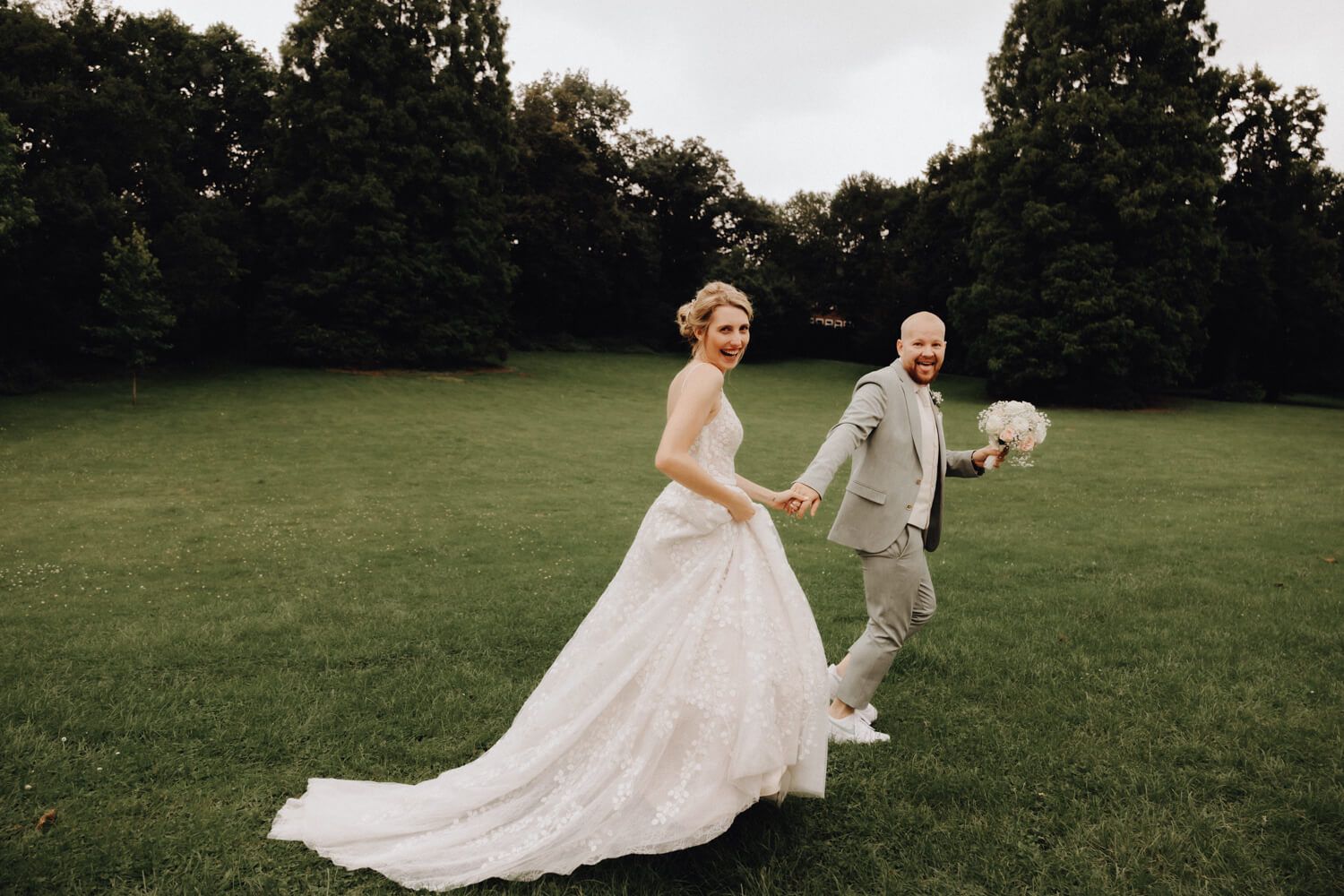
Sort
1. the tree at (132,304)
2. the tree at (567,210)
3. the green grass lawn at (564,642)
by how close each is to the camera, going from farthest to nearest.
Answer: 1. the tree at (567,210)
2. the tree at (132,304)
3. the green grass lawn at (564,642)

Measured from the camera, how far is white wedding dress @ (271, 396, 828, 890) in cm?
337

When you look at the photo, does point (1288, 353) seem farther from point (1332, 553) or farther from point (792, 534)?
point (792, 534)

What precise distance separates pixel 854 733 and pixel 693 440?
7.85 ft

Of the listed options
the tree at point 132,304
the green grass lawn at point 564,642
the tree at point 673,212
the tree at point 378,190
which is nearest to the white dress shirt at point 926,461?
the green grass lawn at point 564,642

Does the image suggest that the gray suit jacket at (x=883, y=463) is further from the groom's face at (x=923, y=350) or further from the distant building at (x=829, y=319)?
the distant building at (x=829, y=319)

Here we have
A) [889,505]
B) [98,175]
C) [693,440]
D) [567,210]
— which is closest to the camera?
[693,440]

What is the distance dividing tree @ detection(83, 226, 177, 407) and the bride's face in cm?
2518

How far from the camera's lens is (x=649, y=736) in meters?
3.45

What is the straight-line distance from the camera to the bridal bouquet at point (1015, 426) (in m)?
4.95

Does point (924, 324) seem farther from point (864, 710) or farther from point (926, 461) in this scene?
point (864, 710)

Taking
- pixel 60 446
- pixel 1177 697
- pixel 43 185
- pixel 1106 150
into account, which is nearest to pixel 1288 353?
pixel 1106 150

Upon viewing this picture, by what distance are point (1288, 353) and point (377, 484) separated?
144 feet

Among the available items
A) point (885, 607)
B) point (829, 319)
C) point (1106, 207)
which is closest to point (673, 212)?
point (829, 319)

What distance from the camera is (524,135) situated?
44.2 metres
